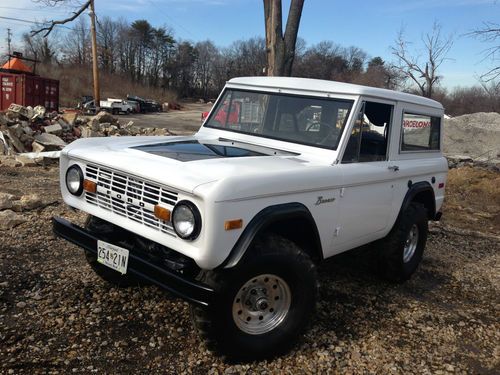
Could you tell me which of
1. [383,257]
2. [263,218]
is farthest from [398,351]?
[263,218]

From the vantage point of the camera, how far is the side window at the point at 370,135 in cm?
377

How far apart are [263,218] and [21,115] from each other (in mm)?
12283

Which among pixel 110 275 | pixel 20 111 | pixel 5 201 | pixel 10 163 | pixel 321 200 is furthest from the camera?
pixel 20 111

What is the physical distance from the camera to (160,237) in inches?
112

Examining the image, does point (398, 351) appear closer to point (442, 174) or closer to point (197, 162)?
point (197, 162)

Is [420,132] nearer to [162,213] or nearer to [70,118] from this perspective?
[162,213]

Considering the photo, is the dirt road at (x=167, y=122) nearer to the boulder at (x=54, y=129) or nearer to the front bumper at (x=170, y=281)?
the boulder at (x=54, y=129)

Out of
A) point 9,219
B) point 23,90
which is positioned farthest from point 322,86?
point 23,90

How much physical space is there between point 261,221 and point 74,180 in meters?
1.60

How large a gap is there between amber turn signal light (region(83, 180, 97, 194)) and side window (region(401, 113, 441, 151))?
287cm

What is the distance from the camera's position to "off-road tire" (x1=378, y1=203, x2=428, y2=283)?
14.6 feet

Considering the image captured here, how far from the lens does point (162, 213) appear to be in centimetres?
279

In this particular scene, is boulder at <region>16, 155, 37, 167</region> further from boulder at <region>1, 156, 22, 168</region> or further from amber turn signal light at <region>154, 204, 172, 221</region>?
amber turn signal light at <region>154, 204, 172, 221</region>

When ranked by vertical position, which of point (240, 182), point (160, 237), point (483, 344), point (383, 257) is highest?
point (240, 182)
